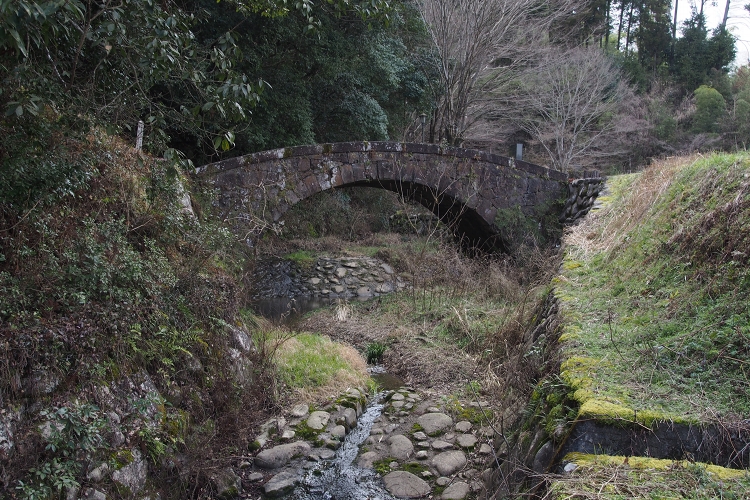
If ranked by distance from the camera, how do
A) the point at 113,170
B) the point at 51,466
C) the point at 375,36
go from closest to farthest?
1. the point at 51,466
2. the point at 113,170
3. the point at 375,36

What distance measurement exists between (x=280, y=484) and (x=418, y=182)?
819 centimetres

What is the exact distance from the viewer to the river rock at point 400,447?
15.4 ft

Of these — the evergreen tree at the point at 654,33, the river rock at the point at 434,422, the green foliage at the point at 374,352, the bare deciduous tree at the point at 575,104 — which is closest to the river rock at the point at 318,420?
the river rock at the point at 434,422

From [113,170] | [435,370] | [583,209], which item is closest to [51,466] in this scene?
[113,170]

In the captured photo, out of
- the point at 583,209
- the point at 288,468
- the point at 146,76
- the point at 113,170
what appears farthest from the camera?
the point at 583,209

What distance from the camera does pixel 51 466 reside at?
279 cm

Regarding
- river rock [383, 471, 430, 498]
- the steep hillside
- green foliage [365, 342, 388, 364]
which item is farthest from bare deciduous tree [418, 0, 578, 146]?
river rock [383, 471, 430, 498]

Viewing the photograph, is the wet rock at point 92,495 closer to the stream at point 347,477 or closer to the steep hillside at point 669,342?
the stream at point 347,477

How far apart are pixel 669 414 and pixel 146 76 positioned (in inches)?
142

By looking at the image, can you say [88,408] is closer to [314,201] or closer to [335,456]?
[335,456]

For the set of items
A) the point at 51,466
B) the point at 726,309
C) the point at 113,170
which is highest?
the point at 113,170

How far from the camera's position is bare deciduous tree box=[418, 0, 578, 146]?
48.5 ft

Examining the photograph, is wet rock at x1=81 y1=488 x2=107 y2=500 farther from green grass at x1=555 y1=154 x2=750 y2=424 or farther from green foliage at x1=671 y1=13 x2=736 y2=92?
green foliage at x1=671 y1=13 x2=736 y2=92

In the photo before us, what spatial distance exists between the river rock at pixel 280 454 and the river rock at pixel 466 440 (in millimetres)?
1280
